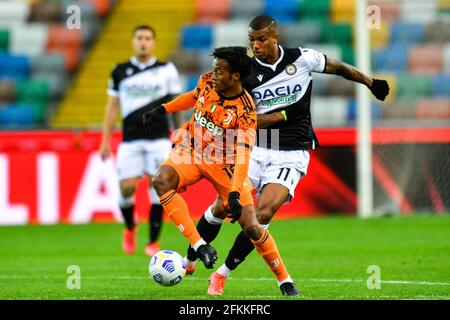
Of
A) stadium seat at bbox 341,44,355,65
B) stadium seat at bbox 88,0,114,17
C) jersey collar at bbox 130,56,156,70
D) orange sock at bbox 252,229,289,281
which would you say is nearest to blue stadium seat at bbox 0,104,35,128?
stadium seat at bbox 88,0,114,17

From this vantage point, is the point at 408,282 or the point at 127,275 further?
the point at 127,275

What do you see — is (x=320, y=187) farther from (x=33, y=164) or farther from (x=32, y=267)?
(x=32, y=267)

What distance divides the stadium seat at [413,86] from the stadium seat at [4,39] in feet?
25.6

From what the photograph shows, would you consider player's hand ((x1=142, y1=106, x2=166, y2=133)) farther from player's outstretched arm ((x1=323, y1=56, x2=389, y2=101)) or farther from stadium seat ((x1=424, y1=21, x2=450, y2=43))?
stadium seat ((x1=424, y1=21, x2=450, y2=43))

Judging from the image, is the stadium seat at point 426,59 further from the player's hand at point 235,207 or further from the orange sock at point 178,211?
the player's hand at point 235,207

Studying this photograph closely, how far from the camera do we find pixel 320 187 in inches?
645

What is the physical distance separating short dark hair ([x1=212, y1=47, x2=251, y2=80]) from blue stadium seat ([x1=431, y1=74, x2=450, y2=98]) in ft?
31.0

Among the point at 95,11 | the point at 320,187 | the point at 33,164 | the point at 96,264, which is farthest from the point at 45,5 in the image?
the point at 96,264

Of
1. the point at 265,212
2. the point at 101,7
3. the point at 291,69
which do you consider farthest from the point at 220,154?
the point at 101,7

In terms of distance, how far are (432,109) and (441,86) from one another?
500mm

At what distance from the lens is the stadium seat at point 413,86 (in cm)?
Result: 1750

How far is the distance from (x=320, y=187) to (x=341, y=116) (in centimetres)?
227

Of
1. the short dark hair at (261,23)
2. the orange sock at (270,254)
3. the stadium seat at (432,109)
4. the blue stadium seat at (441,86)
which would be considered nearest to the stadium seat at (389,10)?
the blue stadium seat at (441,86)
